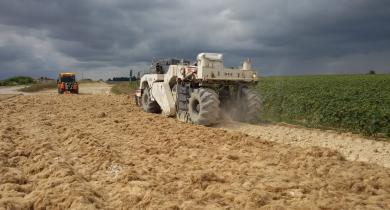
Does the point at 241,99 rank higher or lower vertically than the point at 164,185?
higher

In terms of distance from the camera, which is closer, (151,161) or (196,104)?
(151,161)

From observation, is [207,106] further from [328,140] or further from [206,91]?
[328,140]

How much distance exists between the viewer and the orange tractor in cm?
3691

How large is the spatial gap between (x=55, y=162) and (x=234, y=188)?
3.49 metres

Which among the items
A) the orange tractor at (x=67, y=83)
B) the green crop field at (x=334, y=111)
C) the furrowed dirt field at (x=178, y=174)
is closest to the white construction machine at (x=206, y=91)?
the furrowed dirt field at (x=178, y=174)

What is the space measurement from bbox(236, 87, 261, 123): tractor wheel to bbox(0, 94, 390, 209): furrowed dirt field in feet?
9.02

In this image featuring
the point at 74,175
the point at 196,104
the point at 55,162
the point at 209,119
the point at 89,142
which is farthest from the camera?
the point at 196,104

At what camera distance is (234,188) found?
579 centimetres

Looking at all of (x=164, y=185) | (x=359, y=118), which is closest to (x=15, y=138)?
(x=164, y=185)

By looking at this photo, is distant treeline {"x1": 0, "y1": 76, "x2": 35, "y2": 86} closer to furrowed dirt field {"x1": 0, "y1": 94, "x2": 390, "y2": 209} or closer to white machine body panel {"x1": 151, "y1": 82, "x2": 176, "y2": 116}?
white machine body panel {"x1": 151, "y1": 82, "x2": 176, "y2": 116}

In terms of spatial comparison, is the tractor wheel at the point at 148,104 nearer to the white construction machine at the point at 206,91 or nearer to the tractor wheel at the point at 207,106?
the white construction machine at the point at 206,91

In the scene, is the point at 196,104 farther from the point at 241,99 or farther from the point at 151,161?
the point at 151,161

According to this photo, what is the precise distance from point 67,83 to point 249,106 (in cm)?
2754

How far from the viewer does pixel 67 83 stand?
122 feet
